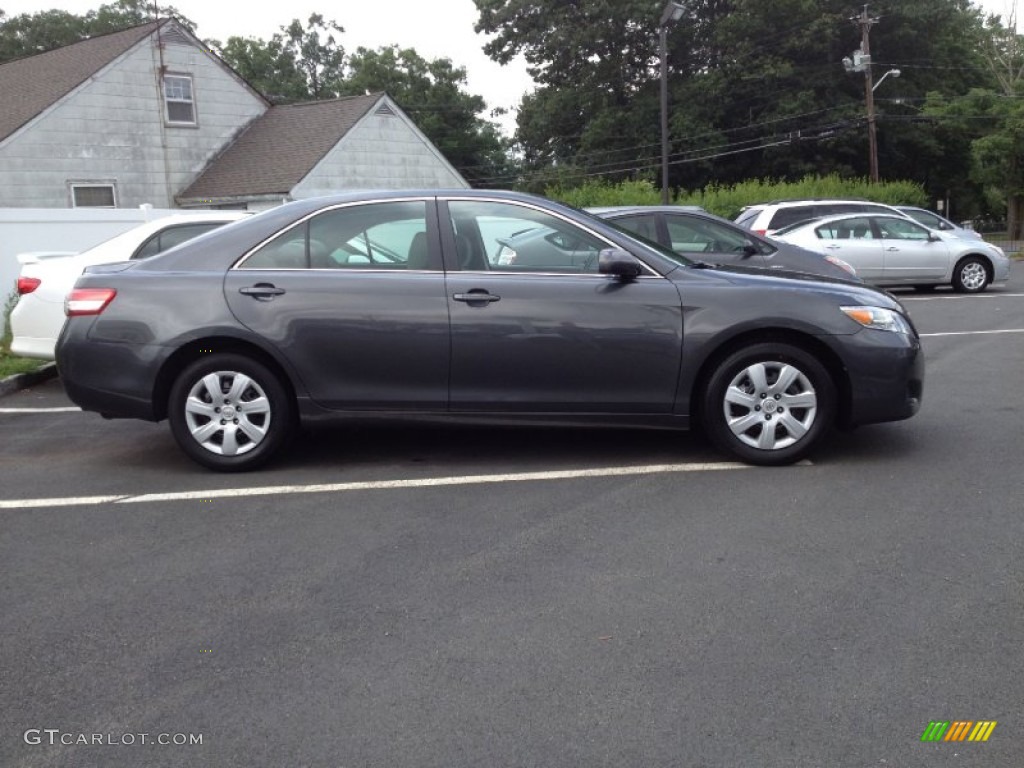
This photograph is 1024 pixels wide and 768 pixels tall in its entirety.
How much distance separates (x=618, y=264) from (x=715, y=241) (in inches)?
217

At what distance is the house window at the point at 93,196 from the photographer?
27.4 m

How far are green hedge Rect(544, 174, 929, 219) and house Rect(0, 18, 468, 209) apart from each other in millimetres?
4217

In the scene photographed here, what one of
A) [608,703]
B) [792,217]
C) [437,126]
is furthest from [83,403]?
[437,126]

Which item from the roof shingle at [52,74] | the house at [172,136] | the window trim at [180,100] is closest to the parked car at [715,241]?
the house at [172,136]

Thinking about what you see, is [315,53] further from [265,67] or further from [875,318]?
[875,318]

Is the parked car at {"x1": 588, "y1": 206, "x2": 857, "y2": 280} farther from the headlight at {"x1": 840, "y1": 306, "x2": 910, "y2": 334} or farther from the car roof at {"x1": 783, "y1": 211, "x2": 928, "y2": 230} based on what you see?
the car roof at {"x1": 783, "y1": 211, "x2": 928, "y2": 230}

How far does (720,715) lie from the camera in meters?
3.20

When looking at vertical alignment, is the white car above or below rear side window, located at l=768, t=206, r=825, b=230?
below

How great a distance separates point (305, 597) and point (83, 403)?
2740mm

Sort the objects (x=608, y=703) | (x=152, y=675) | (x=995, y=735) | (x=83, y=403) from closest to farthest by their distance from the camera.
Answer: (x=995, y=735) → (x=608, y=703) → (x=152, y=675) → (x=83, y=403)

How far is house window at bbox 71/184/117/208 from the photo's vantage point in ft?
89.9

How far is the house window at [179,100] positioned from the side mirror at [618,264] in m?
26.0

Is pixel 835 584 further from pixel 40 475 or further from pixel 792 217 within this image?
pixel 792 217

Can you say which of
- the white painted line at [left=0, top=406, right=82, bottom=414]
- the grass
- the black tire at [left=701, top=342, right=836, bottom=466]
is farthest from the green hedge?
the black tire at [left=701, top=342, right=836, bottom=466]
